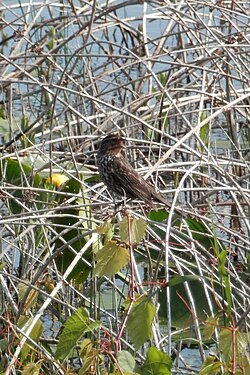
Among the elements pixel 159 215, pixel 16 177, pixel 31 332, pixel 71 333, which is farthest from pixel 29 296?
pixel 16 177

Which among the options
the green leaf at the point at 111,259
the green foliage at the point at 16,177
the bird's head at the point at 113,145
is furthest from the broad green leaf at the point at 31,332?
the green foliage at the point at 16,177

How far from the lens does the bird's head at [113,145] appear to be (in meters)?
4.01

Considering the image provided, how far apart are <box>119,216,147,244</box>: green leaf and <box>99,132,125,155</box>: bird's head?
1.35 m

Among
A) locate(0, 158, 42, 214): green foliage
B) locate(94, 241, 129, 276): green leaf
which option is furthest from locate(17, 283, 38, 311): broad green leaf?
locate(0, 158, 42, 214): green foliage

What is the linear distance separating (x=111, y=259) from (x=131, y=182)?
1.14 metres

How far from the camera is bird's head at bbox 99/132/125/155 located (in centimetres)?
401

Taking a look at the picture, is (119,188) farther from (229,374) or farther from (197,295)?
(229,374)

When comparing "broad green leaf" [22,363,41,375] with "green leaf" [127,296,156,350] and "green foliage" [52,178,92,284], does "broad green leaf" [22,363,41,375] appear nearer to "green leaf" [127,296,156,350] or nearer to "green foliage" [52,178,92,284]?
"green leaf" [127,296,156,350]

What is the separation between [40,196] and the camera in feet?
14.5

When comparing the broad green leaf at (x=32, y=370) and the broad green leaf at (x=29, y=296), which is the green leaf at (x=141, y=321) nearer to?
the broad green leaf at (x=32, y=370)

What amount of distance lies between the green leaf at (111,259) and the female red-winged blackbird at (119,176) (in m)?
1.04

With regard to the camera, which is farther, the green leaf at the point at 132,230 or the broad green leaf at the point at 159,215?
the broad green leaf at the point at 159,215

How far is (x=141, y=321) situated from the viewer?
255 cm

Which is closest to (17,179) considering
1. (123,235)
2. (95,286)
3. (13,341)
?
(95,286)
